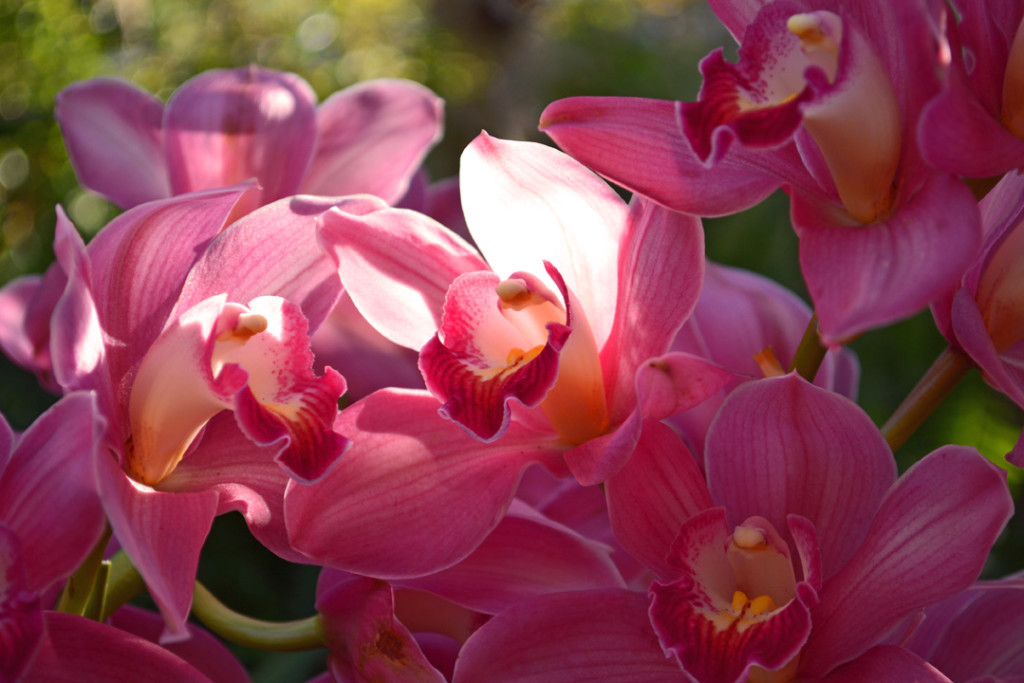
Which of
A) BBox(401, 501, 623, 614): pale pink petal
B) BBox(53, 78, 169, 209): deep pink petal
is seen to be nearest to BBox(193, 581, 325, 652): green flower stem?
BBox(401, 501, 623, 614): pale pink petal

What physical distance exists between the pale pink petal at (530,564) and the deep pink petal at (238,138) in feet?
1.06

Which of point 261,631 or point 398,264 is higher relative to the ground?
point 398,264

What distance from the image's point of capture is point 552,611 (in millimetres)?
506

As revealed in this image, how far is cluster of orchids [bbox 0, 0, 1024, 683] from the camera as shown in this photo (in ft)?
1.45

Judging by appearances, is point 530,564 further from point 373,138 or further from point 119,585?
point 373,138

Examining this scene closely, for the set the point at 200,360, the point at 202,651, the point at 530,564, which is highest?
the point at 200,360

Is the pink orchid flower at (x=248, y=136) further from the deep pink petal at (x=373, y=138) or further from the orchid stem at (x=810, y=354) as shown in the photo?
the orchid stem at (x=810, y=354)

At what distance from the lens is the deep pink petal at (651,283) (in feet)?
1.63

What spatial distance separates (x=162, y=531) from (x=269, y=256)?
156 mm

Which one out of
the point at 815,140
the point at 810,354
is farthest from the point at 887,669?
the point at 815,140

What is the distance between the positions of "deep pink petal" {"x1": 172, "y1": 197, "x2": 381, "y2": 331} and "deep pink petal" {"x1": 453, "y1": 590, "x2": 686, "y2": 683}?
212mm

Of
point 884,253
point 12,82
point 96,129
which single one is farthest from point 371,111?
point 12,82

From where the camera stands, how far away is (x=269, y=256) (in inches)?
20.7

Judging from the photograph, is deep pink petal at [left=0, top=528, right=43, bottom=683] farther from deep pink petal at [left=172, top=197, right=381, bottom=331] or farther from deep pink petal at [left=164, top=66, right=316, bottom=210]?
deep pink petal at [left=164, top=66, right=316, bottom=210]
